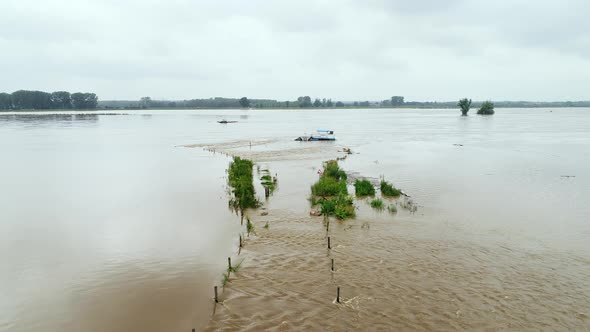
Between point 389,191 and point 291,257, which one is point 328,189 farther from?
point 291,257

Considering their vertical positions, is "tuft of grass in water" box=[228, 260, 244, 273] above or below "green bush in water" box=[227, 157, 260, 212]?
below

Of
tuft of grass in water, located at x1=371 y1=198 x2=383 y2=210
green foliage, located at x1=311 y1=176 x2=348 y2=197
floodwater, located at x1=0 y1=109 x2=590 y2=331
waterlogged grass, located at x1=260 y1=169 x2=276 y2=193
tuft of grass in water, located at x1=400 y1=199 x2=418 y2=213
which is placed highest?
green foliage, located at x1=311 y1=176 x2=348 y2=197

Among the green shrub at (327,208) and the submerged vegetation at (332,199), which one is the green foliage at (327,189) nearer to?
the submerged vegetation at (332,199)

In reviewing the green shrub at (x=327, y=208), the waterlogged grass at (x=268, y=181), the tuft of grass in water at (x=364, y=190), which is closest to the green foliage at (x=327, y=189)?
the tuft of grass in water at (x=364, y=190)

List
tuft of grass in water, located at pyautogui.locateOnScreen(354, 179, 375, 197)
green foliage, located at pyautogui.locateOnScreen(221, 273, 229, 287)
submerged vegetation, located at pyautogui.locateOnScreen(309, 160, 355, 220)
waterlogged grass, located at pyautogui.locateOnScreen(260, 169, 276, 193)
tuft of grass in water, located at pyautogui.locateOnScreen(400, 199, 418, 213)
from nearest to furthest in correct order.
Answer: 1. green foliage, located at pyautogui.locateOnScreen(221, 273, 229, 287)
2. submerged vegetation, located at pyautogui.locateOnScreen(309, 160, 355, 220)
3. tuft of grass in water, located at pyautogui.locateOnScreen(400, 199, 418, 213)
4. tuft of grass in water, located at pyautogui.locateOnScreen(354, 179, 375, 197)
5. waterlogged grass, located at pyautogui.locateOnScreen(260, 169, 276, 193)

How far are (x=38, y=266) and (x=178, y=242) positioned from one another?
572cm

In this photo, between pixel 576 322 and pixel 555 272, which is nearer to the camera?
pixel 576 322

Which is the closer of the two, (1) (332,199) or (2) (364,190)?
(1) (332,199)

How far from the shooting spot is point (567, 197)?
26.7m

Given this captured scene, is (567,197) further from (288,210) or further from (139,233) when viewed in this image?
(139,233)

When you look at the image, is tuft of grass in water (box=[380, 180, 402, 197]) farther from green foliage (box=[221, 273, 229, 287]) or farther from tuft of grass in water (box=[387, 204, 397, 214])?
green foliage (box=[221, 273, 229, 287])

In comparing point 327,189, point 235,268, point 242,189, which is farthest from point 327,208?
point 235,268

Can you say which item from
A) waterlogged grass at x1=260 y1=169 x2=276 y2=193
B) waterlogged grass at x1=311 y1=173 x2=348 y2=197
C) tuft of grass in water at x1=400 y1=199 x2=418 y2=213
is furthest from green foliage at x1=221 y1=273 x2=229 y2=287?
waterlogged grass at x1=260 y1=169 x2=276 y2=193

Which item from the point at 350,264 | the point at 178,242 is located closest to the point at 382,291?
the point at 350,264
